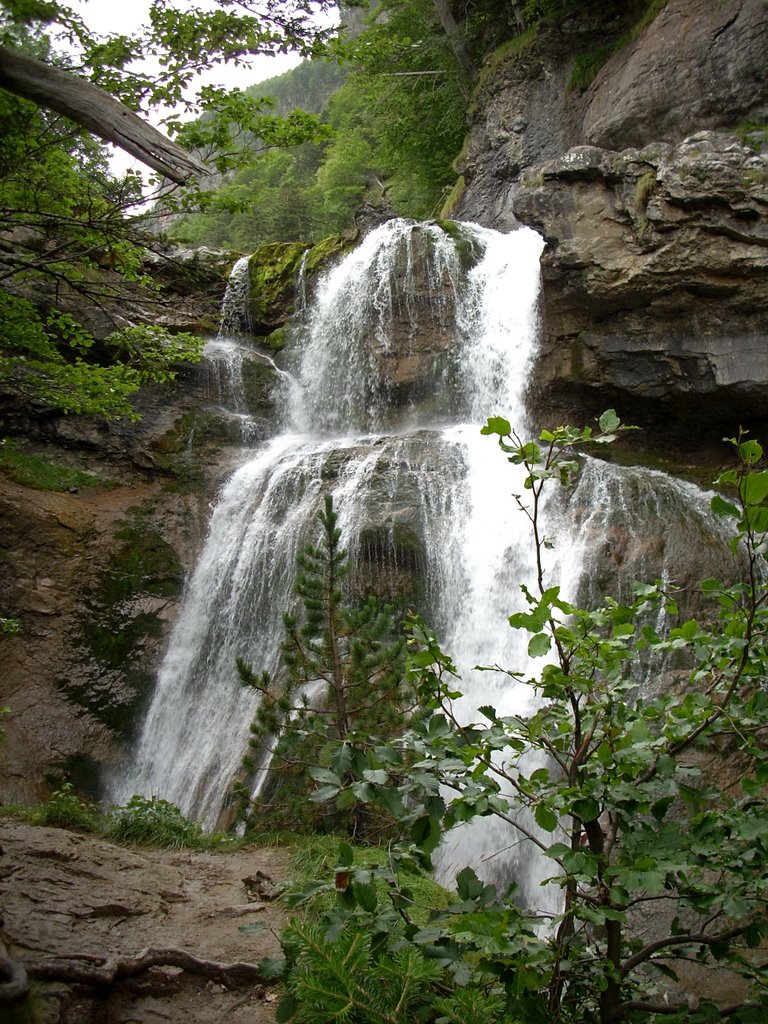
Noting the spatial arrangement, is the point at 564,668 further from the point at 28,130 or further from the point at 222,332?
the point at 222,332

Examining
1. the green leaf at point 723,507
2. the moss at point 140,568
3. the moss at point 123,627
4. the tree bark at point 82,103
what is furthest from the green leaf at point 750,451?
the moss at point 140,568

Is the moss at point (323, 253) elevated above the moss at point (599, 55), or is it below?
below

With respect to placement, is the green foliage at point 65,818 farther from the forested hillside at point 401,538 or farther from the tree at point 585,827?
the tree at point 585,827

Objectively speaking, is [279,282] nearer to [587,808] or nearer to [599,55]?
[599,55]

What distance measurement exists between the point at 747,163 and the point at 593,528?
6142 mm

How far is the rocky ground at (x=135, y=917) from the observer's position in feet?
9.89

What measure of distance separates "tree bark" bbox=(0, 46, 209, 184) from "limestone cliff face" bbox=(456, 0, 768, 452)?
30.7ft

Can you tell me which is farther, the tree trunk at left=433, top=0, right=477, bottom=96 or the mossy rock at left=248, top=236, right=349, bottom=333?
the tree trunk at left=433, top=0, right=477, bottom=96

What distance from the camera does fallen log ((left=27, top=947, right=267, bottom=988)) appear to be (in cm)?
299

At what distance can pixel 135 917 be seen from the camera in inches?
161

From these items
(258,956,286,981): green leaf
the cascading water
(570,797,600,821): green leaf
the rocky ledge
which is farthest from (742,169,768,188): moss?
(258,956,286,981): green leaf

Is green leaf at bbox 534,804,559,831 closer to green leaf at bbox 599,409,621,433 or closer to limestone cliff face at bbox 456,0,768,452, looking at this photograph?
green leaf at bbox 599,409,621,433

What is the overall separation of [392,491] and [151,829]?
584cm

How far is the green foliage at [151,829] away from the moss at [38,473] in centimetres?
764
